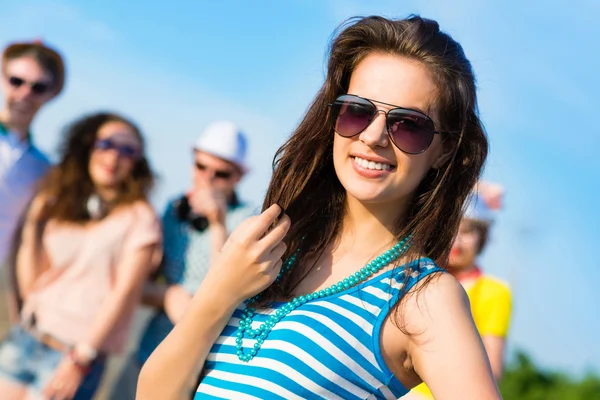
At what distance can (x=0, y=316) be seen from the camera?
8.48 meters

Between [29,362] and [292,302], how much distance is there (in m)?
2.91

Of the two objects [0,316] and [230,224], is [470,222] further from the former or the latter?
[0,316]

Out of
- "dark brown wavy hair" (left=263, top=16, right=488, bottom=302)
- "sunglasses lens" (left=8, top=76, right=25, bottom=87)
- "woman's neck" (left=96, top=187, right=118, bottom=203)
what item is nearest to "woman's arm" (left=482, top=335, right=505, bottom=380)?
"dark brown wavy hair" (left=263, top=16, right=488, bottom=302)

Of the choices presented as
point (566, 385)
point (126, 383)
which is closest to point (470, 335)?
point (126, 383)

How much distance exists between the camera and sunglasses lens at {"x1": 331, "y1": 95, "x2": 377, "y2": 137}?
1959 millimetres

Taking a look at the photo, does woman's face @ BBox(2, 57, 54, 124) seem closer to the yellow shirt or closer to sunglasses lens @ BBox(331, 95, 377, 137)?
the yellow shirt

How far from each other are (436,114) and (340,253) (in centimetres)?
42

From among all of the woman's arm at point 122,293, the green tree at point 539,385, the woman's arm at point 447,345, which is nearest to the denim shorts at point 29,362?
the woman's arm at point 122,293

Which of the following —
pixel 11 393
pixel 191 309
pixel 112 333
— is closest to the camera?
pixel 191 309

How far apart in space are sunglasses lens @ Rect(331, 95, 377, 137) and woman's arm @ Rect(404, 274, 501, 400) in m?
0.40

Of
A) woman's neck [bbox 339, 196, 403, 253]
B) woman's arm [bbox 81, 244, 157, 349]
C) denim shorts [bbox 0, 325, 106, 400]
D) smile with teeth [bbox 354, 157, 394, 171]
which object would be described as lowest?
denim shorts [bbox 0, 325, 106, 400]

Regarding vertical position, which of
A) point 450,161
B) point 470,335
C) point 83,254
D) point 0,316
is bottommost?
point 0,316

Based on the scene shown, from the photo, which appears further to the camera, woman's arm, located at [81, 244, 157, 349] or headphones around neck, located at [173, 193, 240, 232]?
headphones around neck, located at [173, 193, 240, 232]

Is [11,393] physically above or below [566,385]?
below
